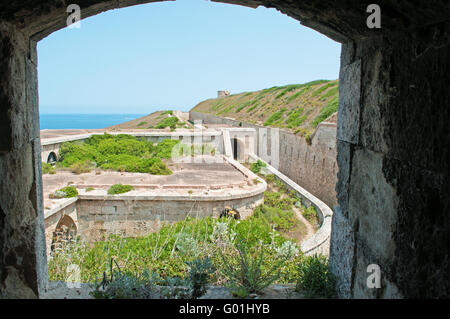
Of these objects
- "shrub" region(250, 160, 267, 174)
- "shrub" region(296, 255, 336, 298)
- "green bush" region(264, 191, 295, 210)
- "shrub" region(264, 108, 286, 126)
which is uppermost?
"shrub" region(264, 108, 286, 126)

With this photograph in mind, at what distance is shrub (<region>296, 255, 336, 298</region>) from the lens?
8.98 feet

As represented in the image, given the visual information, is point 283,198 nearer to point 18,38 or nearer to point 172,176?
point 172,176

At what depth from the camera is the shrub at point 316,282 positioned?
8.98 feet

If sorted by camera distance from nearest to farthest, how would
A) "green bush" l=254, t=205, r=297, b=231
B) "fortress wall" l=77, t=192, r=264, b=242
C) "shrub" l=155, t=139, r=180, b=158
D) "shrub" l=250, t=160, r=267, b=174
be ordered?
"fortress wall" l=77, t=192, r=264, b=242
"green bush" l=254, t=205, r=297, b=231
"shrub" l=155, t=139, r=180, b=158
"shrub" l=250, t=160, r=267, b=174

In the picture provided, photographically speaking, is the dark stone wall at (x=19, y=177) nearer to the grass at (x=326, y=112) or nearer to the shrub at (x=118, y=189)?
the shrub at (x=118, y=189)

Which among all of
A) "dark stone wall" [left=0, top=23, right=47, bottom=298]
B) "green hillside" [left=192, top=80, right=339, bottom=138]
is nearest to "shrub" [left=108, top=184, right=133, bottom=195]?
"dark stone wall" [left=0, top=23, right=47, bottom=298]

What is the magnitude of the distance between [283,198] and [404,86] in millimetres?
11315

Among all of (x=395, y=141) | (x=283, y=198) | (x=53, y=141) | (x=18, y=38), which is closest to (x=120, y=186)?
(x=283, y=198)

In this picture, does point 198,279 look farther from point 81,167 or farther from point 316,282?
point 81,167

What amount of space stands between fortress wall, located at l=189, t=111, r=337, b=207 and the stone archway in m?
11.8

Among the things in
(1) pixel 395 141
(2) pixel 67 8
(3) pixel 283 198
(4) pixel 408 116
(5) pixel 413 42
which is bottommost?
(3) pixel 283 198

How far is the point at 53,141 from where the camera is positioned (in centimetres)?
1559

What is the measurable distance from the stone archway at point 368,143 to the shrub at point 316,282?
0.10m

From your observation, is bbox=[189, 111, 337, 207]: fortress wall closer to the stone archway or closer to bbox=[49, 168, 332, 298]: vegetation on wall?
bbox=[49, 168, 332, 298]: vegetation on wall
